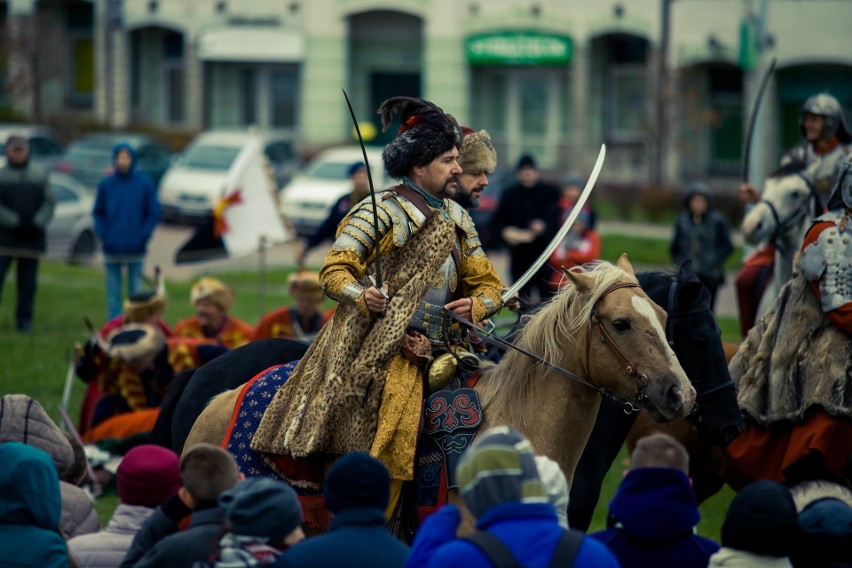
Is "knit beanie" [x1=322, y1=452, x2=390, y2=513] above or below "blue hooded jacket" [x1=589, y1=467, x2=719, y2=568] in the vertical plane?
above

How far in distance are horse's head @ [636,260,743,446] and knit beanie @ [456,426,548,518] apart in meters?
3.16

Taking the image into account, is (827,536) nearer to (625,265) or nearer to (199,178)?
(625,265)

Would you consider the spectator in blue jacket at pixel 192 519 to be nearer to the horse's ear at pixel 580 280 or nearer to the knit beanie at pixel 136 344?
the horse's ear at pixel 580 280

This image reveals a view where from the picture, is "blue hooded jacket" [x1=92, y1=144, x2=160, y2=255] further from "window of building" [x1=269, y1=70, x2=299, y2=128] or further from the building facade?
"window of building" [x1=269, y1=70, x2=299, y2=128]

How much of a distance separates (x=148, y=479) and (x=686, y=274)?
323cm

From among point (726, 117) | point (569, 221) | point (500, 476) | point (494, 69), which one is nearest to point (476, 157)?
point (569, 221)

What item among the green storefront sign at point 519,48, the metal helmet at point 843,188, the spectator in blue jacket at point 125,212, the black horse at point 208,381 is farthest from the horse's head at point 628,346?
the green storefront sign at point 519,48

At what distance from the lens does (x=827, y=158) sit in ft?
34.3

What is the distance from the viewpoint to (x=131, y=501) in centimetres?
573

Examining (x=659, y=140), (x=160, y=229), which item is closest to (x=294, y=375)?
(x=160, y=229)

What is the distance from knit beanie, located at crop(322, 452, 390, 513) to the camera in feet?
15.8

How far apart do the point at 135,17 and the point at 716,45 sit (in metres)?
16.9

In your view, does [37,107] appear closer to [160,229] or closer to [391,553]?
[160,229]

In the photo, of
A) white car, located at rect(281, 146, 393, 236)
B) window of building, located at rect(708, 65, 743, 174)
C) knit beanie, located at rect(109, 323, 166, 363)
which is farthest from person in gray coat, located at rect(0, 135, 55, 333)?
window of building, located at rect(708, 65, 743, 174)
